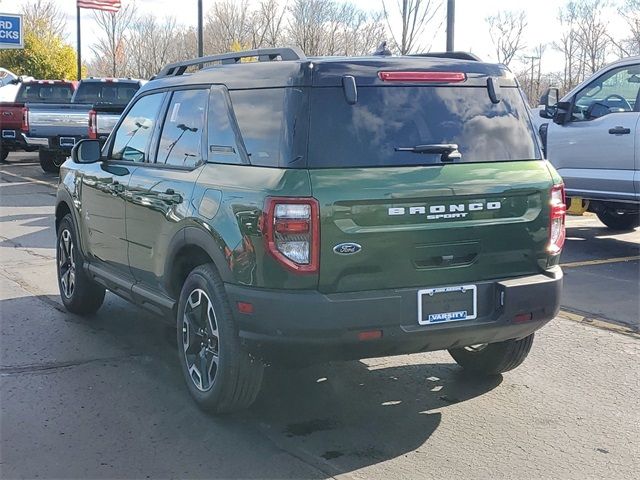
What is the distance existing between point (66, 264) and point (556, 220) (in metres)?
4.07

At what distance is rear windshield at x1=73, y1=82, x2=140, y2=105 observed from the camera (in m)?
17.9

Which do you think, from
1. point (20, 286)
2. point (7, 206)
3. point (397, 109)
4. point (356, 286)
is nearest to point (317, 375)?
point (356, 286)

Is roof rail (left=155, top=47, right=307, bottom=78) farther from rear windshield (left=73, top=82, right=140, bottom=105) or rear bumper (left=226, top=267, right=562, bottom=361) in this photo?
rear windshield (left=73, top=82, right=140, bottom=105)

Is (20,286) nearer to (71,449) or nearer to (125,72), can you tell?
(71,449)

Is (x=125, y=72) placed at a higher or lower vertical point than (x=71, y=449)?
higher

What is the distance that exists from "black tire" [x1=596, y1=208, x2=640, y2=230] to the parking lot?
185 inches

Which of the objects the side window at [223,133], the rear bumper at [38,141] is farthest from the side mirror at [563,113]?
the rear bumper at [38,141]

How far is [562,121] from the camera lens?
31.3 feet

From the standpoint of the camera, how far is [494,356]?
16.0 feet

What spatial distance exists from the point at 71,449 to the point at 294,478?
1163 mm

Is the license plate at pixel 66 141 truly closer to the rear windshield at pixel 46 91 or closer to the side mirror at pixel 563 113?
the rear windshield at pixel 46 91

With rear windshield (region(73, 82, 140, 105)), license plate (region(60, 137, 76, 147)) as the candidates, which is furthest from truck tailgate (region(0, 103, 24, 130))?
license plate (region(60, 137, 76, 147))

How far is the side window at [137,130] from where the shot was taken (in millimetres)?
5262

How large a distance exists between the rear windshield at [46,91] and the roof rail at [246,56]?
55.1 ft
